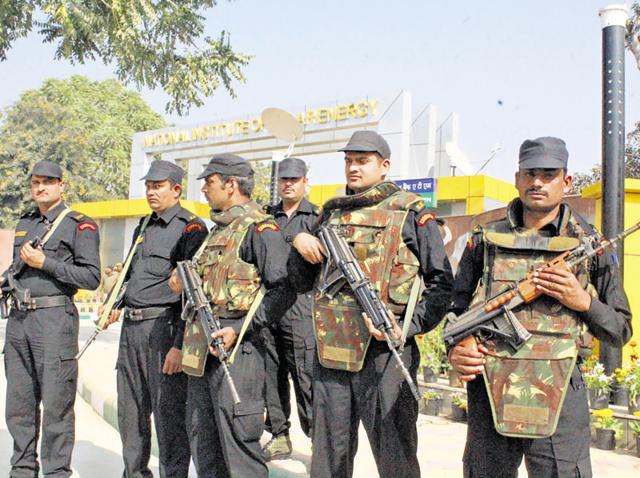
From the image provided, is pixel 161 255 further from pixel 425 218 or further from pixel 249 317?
pixel 425 218

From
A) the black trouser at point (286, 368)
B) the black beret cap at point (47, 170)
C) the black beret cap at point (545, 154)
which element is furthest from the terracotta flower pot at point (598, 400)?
the black beret cap at point (47, 170)

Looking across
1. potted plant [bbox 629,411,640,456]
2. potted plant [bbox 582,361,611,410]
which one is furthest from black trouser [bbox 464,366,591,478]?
potted plant [bbox 582,361,611,410]

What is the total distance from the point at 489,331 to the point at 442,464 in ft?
6.86

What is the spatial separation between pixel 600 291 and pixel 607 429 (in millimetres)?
2605

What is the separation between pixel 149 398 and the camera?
4.17m

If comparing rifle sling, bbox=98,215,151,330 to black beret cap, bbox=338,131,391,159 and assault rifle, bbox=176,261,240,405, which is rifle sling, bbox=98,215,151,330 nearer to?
assault rifle, bbox=176,261,240,405

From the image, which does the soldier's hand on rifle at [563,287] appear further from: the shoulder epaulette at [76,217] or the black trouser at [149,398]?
the shoulder epaulette at [76,217]

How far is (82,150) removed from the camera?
39062 mm

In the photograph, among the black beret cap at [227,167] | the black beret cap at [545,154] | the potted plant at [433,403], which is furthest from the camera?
the potted plant at [433,403]

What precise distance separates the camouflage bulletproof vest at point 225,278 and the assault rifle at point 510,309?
46.3 inches

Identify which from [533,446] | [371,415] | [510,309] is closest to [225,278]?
[371,415]

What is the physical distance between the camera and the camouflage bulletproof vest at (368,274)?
10.2 feet

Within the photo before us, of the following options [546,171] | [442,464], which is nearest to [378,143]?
[546,171]

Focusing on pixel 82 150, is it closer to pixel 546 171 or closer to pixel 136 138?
pixel 136 138
